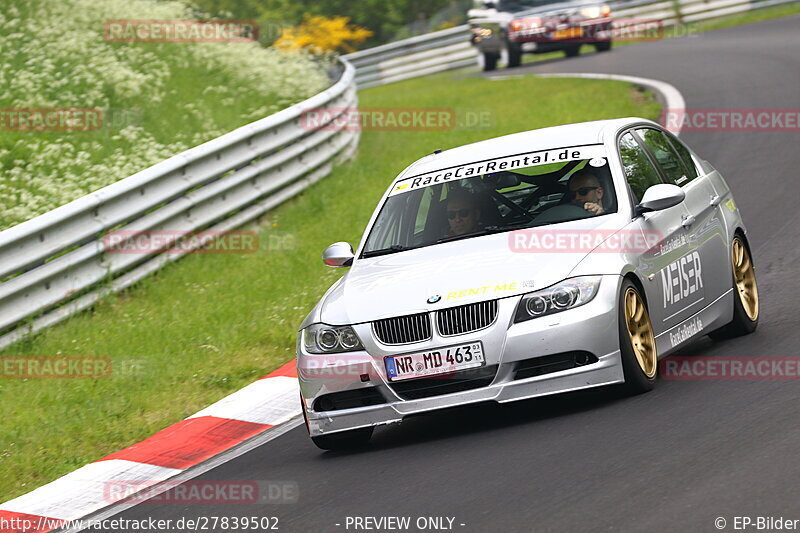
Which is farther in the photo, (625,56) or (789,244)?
(625,56)

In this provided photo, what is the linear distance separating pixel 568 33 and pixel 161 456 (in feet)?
72.0

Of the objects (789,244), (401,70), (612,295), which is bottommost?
(401,70)

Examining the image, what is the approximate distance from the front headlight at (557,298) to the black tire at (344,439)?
114 centimetres

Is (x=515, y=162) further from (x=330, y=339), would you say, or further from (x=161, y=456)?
(x=161, y=456)

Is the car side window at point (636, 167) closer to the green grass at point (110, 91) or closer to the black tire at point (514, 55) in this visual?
the green grass at point (110, 91)

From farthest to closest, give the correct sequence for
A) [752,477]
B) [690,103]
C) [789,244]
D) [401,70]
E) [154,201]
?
1. [401,70]
2. [690,103]
3. [154,201]
4. [789,244]
5. [752,477]

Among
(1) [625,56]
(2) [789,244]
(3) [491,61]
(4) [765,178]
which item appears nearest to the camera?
(2) [789,244]

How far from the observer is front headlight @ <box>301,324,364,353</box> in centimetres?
749

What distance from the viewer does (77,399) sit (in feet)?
32.1

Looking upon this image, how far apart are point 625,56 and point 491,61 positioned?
13.0ft

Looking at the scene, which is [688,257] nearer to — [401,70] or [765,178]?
[765,178]

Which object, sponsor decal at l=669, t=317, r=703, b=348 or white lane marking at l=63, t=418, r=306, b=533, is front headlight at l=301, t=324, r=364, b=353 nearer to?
white lane marking at l=63, t=418, r=306, b=533

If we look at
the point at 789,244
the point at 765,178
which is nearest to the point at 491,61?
the point at 765,178

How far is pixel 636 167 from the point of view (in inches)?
337
